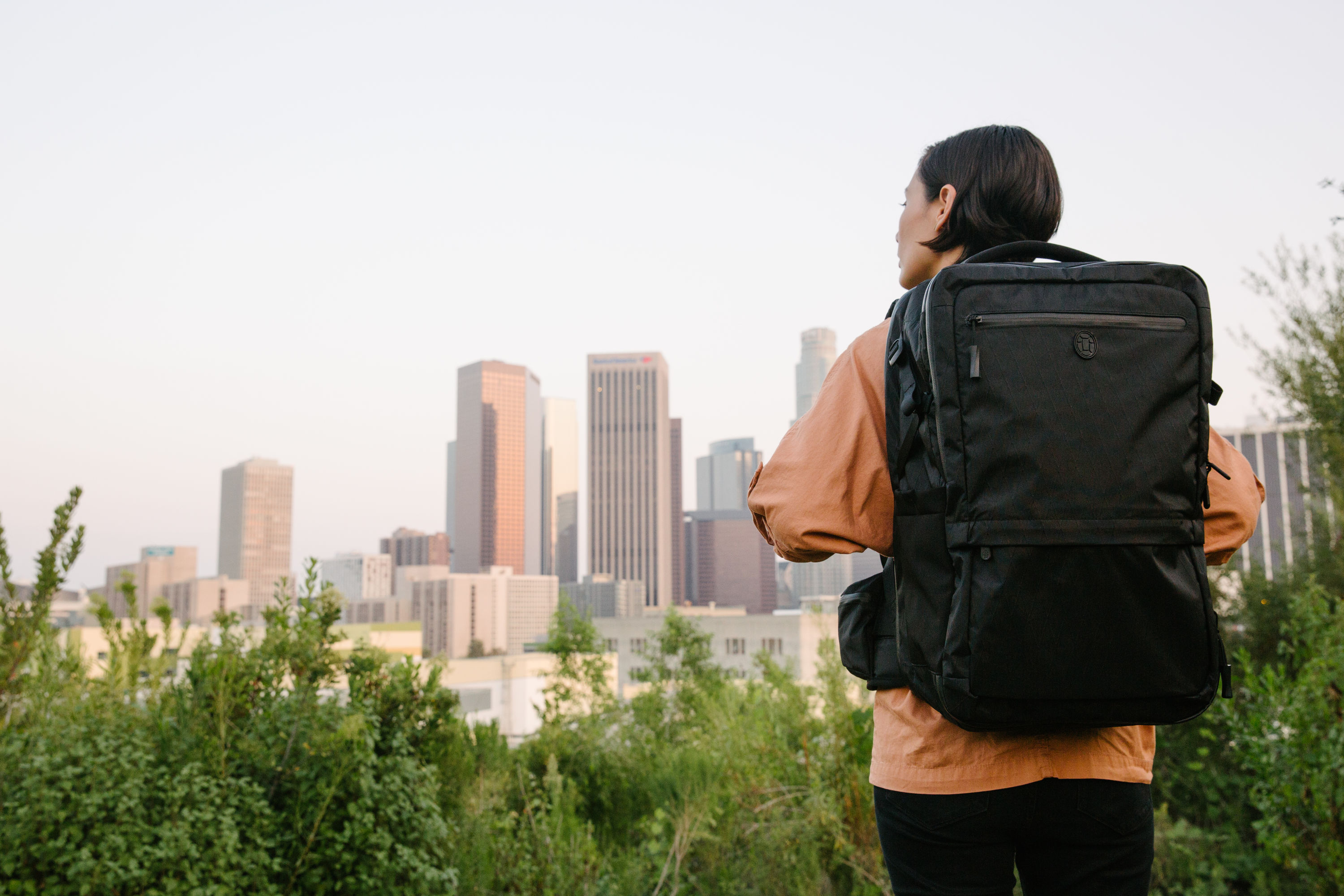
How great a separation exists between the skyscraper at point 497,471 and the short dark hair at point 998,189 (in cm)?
11557

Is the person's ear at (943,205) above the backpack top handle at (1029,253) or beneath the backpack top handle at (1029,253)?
above

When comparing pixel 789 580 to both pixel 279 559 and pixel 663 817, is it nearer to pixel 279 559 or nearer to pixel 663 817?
pixel 663 817

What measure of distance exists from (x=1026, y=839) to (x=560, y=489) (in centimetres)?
13310

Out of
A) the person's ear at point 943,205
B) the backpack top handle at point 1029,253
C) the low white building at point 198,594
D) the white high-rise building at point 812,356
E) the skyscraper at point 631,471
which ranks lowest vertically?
the low white building at point 198,594

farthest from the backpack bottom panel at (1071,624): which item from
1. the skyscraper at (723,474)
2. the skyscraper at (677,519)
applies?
the skyscraper at (723,474)

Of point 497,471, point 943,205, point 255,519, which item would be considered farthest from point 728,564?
point 943,205

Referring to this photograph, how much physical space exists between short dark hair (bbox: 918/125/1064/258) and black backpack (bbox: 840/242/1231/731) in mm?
166

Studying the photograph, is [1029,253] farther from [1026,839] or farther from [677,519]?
[677,519]

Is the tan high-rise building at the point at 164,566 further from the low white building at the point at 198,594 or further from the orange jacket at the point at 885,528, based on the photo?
the orange jacket at the point at 885,528

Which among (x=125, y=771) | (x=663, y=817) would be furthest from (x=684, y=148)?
(x=125, y=771)

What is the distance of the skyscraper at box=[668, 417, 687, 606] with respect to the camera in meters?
94.9

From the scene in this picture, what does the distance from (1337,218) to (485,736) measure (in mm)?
4005

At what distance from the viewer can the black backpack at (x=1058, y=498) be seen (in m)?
0.69

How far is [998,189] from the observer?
0.92 m
